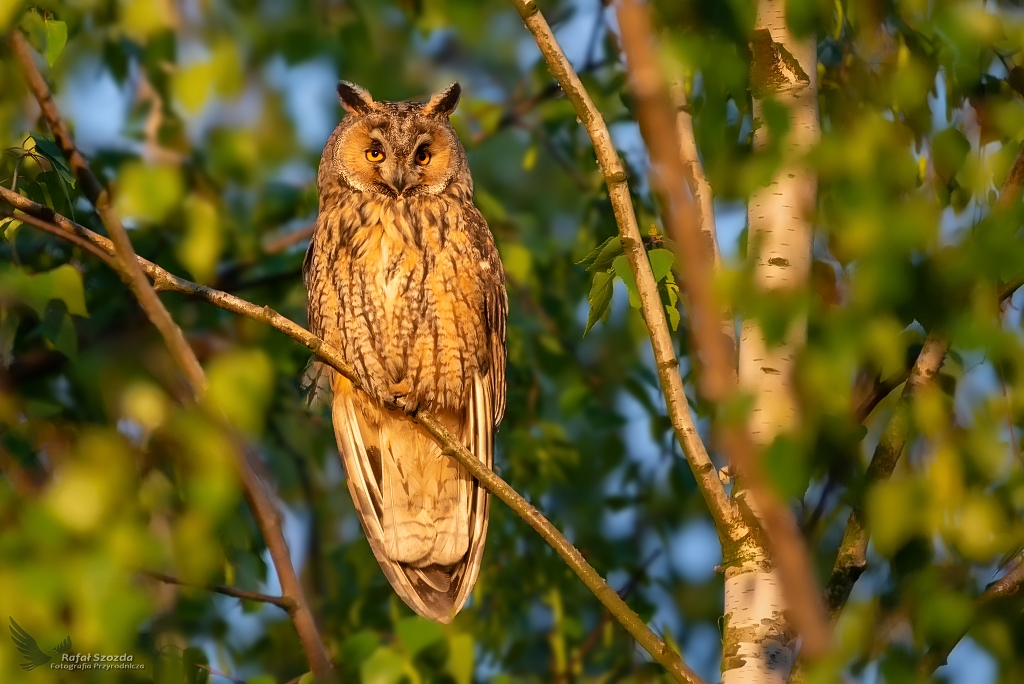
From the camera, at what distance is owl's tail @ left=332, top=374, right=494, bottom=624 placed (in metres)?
2.64

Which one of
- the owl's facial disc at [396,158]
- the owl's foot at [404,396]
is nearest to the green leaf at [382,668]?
the owl's foot at [404,396]

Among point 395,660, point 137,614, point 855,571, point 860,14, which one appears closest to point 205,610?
point 395,660

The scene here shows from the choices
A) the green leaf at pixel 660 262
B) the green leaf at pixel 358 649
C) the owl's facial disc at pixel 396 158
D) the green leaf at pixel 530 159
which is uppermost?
the green leaf at pixel 530 159

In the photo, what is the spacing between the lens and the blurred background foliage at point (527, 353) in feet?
4.13

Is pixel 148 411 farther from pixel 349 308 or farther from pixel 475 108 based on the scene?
pixel 475 108

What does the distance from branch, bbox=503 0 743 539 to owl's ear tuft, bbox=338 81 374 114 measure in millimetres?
1445

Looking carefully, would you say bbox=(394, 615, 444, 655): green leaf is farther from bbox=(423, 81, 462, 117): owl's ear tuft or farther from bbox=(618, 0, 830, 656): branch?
bbox=(618, 0, 830, 656): branch

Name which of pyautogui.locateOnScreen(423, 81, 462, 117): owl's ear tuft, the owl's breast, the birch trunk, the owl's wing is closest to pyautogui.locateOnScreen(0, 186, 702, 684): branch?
the birch trunk

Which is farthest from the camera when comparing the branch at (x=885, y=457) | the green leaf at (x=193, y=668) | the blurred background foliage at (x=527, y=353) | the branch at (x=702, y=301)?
the green leaf at (x=193, y=668)

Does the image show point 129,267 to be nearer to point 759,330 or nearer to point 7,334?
point 7,334

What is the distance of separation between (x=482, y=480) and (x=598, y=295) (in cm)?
42

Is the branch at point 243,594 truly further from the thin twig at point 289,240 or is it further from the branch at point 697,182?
the thin twig at point 289,240

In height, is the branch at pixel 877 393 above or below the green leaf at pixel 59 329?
below

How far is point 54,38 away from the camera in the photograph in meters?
1.68
